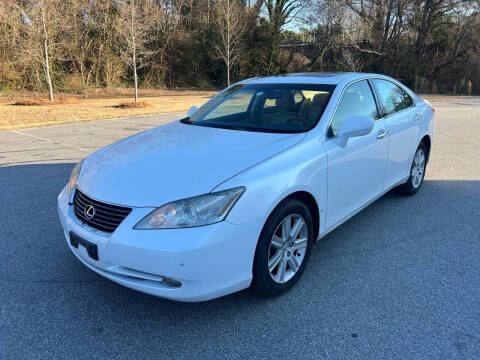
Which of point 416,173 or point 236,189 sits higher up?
point 236,189

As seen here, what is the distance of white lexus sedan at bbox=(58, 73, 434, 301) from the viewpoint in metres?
2.39

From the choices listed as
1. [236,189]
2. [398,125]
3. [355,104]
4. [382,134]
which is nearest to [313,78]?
[355,104]

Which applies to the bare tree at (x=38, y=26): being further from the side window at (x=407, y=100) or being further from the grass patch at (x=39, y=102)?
the side window at (x=407, y=100)

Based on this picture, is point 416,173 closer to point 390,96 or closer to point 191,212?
point 390,96

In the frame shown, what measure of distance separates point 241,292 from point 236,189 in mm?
951

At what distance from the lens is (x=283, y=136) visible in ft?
10.6

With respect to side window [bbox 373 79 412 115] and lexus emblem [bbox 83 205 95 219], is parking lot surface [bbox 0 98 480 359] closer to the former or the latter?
lexus emblem [bbox 83 205 95 219]

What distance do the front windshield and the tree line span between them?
21.6 m

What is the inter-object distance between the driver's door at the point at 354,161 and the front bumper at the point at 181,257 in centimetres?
105

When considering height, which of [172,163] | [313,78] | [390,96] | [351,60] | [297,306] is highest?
[351,60]

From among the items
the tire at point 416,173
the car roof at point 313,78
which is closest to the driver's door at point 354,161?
the car roof at point 313,78

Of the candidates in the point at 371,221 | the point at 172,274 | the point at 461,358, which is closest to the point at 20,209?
the point at 172,274

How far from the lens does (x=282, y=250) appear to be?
290 cm

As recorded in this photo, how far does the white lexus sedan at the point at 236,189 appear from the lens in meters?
2.39
